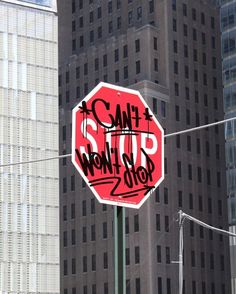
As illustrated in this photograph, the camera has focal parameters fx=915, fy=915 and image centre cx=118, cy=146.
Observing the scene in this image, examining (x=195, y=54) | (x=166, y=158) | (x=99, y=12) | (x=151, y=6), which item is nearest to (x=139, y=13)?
(x=151, y=6)

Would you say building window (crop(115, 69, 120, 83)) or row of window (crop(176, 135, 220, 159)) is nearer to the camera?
row of window (crop(176, 135, 220, 159))

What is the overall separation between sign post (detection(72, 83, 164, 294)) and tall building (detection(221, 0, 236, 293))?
117m

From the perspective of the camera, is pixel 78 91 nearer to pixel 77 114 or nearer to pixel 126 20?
pixel 126 20

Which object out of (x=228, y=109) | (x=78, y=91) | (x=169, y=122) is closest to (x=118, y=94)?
(x=228, y=109)

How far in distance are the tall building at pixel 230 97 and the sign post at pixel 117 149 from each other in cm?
11722

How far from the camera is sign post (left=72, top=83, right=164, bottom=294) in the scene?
639cm

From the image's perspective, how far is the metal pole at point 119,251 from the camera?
6324mm

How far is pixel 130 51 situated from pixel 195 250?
107 feet

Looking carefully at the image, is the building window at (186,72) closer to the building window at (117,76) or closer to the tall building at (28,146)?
the building window at (117,76)

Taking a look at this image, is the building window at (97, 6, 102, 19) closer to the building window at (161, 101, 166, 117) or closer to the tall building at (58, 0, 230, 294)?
the tall building at (58, 0, 230, 294)

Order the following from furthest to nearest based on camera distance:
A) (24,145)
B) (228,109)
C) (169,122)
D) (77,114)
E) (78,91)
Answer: (78,91)
(169,122)
(228,109)
(24,145)
(77,114)

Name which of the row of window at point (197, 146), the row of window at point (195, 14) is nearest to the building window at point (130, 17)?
the row of window at point (195, 14)

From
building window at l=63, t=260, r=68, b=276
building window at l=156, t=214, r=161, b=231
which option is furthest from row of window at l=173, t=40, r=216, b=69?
building window at l=63, t=260, r=68, b=276

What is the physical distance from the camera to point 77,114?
637cm
